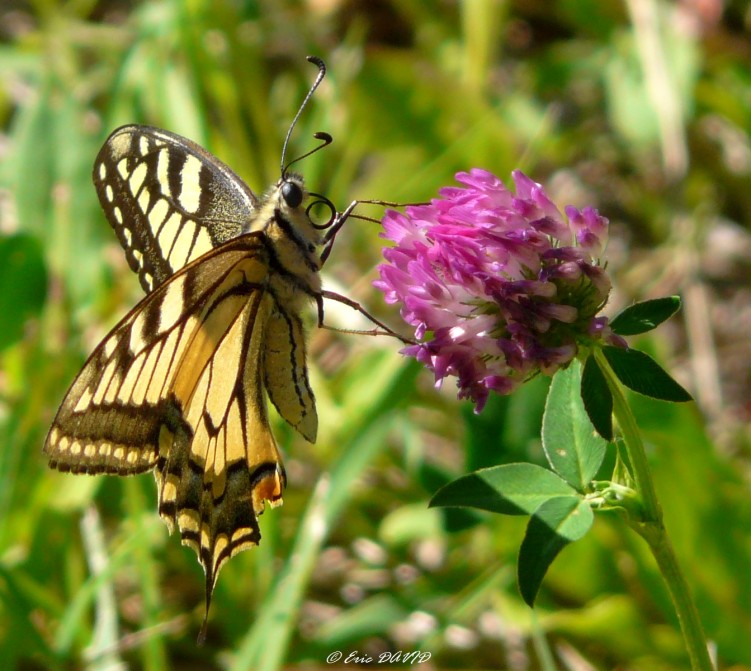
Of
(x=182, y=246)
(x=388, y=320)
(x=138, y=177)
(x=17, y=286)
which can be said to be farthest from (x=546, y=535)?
(x=388, y=320)

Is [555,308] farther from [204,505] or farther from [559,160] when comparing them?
[559,160]

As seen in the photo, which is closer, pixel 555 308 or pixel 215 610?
pixel 555 308

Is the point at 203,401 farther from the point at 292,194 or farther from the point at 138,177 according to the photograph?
the point at 138,177

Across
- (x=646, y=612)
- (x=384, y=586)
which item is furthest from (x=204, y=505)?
(x=646, y=612)

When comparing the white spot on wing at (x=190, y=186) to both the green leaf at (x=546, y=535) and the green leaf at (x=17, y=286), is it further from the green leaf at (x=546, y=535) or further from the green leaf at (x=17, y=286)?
the green leaf at (x=546, y=535)

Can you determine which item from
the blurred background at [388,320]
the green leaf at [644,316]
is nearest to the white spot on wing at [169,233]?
the blurred background at [388,320]

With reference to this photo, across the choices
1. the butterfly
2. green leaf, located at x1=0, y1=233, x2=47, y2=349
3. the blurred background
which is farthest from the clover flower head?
green leaf, located at x1=0, y1=233, x2=47, y2=349
